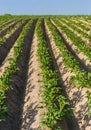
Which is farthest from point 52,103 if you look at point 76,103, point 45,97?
point 76,103

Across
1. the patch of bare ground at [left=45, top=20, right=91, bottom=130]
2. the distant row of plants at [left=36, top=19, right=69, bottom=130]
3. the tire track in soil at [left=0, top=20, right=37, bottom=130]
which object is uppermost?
the distant row of plants at [left=36, top=19, right=69, bottom=130]

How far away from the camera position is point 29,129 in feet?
42.8

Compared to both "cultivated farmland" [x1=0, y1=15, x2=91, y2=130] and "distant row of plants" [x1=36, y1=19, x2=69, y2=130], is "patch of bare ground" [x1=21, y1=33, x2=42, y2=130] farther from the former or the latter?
"distant row of plants" [x1=36, y1=19, x2=69, y2=130]

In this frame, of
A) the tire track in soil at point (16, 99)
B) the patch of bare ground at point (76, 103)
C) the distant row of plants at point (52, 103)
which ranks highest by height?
the distant row of plants at point (52, 103)

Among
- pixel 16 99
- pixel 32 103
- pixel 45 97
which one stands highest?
pixel 45 97

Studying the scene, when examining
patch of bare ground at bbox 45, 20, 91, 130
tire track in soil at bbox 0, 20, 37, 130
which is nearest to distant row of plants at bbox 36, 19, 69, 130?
patch of bare ground at bbox 45, 20, 91, 130

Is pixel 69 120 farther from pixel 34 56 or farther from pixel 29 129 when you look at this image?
pixel 34 56

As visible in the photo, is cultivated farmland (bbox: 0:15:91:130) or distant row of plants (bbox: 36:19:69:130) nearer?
distant row of plants (bbox: 36:19:69:130)

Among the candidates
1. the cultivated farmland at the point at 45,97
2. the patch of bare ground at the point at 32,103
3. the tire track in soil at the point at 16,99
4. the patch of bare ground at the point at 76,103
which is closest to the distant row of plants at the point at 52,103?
the cultivated farmland at the point at 45,97

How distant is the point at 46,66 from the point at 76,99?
5218mm

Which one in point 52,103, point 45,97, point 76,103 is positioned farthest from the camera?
point 76,103

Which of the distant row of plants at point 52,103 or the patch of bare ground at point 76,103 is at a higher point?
the distant row of plants at point 52,103

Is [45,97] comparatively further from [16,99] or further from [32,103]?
[16,99]

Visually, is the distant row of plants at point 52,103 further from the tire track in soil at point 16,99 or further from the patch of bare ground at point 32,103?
the tire track in soil at point 16,99
